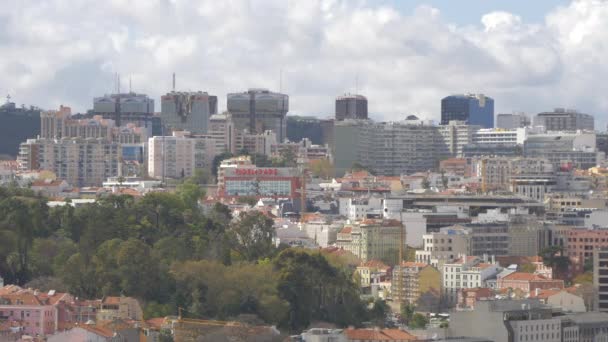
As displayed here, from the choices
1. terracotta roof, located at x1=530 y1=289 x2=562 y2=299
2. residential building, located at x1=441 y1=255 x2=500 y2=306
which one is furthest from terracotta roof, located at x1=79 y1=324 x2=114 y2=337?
residential building, located at x1=441 y1=255 x2=500 y2=306

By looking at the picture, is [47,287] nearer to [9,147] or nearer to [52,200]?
[52,200]

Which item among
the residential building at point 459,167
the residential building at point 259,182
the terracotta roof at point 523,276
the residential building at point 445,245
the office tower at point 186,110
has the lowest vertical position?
the terracotta roof at point 523,276

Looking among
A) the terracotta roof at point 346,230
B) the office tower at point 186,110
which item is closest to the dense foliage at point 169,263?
the terracotta roof at point 346,230

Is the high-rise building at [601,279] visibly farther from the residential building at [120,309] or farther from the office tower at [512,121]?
the office tower at [512,121]

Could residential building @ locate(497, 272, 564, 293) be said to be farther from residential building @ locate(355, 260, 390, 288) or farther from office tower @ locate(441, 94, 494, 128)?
office tower @ locate(441, 94, 494, 128)

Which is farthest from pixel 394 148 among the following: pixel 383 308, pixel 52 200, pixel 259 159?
pixel 383 308
